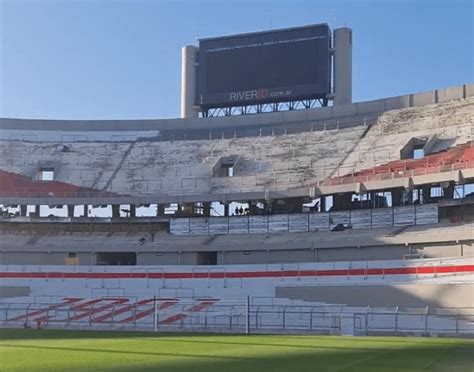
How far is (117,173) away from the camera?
2015 inches

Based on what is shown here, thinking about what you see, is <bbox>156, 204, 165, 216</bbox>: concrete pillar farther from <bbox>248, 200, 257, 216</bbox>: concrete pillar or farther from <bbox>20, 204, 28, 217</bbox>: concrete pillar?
<bbox>20, 204, 28, 217</bbox>: concrete pillar

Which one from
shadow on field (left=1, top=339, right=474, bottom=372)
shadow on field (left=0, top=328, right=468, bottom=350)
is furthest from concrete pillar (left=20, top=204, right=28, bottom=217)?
shadow on field (left=1, top=339, right=474, bottom=372)

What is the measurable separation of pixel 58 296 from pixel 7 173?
14.9m

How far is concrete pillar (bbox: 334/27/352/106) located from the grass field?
33021 mm

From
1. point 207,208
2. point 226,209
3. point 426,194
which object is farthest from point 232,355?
point 207,208

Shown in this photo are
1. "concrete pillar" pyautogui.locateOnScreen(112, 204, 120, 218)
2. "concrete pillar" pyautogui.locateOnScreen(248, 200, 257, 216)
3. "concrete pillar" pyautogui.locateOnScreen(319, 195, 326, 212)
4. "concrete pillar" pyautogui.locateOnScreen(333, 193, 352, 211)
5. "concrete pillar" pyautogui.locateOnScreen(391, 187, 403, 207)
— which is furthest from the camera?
"concrete pillar" pyautogui.locateOnScreen(112, 204, 120, 218)

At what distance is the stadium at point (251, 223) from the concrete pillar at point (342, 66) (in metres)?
0.12

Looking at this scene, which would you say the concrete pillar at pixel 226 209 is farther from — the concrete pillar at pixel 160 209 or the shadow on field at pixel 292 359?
the shadow on field at pixel 292 359

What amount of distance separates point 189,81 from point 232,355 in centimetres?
4205

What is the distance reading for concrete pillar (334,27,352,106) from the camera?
5247cm

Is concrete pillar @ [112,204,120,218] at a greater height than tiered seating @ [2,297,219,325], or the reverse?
concrete pillar @ [112,204,120,218]

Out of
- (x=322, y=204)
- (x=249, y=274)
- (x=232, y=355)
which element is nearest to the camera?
(x=232, y=355)

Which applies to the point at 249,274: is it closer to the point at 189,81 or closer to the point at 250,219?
the point at 250,219

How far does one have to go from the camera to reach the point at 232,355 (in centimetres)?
1669
